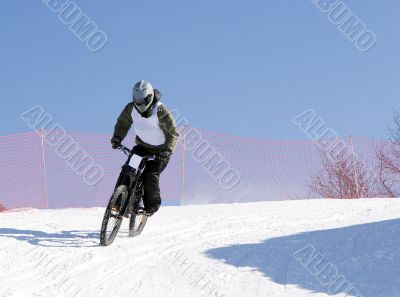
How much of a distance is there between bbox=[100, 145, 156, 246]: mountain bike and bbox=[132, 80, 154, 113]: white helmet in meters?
0.65

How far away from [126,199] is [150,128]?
1030 millimetres

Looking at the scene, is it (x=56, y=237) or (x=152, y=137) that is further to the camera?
(x=152, y=137)

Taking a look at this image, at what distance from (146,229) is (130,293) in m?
3.23

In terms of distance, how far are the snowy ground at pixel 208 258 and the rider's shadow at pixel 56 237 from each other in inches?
0.5

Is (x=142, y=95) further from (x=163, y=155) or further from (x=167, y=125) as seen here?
(x=163, y=155)

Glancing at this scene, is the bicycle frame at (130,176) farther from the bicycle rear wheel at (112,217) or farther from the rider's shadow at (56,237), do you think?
the rider's shadow at (56,237)

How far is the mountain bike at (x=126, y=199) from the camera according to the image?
23.9 ft

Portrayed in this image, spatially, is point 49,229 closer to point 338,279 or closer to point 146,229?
point 146,229

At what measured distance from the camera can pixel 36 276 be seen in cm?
595

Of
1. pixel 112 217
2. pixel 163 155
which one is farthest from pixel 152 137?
pixel 112 217

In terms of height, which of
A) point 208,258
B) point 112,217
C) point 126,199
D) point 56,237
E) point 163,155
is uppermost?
point 163,155

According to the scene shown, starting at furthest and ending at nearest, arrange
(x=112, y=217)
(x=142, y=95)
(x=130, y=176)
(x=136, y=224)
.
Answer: (x=136, y=224) < (x=130, y=176) < (x=142, y=95) < (x=112, y=217)

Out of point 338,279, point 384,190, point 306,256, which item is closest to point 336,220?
point 306,256

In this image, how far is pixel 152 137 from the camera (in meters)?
7.96
